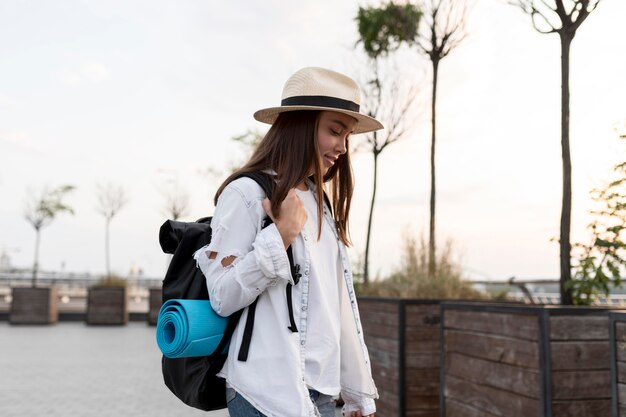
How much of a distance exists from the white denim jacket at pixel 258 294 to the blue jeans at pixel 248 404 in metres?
0.02

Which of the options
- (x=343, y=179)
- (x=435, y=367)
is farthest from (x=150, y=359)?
(x=343, y=179)

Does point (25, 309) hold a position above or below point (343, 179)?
below

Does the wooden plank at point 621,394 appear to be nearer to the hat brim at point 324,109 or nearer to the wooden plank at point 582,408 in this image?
the wooden plank at point 582,408

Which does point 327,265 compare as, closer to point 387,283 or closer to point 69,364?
point 387,283

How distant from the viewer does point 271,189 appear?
5.93 ft

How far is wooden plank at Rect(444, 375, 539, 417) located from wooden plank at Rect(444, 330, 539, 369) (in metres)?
0.18

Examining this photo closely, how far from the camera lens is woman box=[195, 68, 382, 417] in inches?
65.4

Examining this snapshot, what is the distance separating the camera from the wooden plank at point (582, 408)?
3527 mm

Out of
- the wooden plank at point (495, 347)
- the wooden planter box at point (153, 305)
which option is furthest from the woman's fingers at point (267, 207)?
the wooden planter box at point (153, 305)

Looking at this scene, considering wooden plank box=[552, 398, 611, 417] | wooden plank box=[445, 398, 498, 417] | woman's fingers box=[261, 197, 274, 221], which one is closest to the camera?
woman's fingers box=[261, 197, 274, 221]

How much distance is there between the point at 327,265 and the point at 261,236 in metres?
0.30

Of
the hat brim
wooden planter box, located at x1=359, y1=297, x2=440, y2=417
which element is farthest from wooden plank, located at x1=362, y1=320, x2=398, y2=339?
the hat brim

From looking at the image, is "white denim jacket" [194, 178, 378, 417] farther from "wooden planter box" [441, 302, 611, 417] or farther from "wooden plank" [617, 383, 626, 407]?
"wooden planter box" [441, 302, 611, 417]

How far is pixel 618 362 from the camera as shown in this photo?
3.05 m
